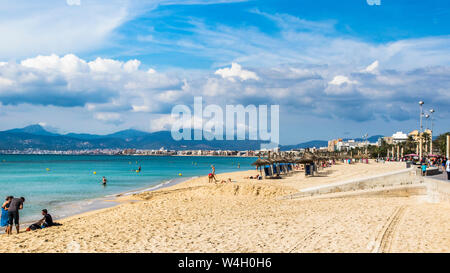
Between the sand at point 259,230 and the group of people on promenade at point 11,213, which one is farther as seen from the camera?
the group of people on promenade at point 11,213

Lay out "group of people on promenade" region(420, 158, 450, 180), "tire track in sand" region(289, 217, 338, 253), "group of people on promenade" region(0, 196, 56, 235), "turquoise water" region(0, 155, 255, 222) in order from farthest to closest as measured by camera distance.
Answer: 1. "turquoise water" region(0, 155, 255, 222)
2. "group of people on promenade" region(420, 158, 450, 180)
3. "group of people on promenade" region(0, 196, 56, 235)
4. "tire track in sand" region(289, 217, 338, 253)

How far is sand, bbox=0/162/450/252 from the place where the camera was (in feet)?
23.7

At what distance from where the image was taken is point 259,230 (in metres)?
8.90

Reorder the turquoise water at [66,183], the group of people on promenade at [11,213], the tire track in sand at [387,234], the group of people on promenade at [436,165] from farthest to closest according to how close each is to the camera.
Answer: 1. the turquoise water at [66,183]
2. the group of people on promenade at [436,165]
3. the group of people on promenade at [11,213]
4. the tire track in sand at [387,234]

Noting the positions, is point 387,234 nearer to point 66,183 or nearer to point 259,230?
point 259,230

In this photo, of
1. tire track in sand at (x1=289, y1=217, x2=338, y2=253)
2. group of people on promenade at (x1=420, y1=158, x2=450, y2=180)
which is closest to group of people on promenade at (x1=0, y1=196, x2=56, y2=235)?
tire track in sand at (x1=289, y1=217, x2=338, y2=253)

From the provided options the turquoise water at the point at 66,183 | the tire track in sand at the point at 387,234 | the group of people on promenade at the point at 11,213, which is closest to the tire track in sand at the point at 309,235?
the tire track in sand at the point at 387,234

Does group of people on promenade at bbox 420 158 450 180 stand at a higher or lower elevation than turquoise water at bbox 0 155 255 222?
higher

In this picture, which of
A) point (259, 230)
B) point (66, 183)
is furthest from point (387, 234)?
point (66, 183)

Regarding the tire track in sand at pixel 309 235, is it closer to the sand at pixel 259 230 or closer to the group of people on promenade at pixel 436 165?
the sand at pixel 259 230

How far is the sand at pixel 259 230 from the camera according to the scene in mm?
7234

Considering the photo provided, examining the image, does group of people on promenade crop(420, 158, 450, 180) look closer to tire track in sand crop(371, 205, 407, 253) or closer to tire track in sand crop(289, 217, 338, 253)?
tire track in sand crop(371, 205, 407, 253)
